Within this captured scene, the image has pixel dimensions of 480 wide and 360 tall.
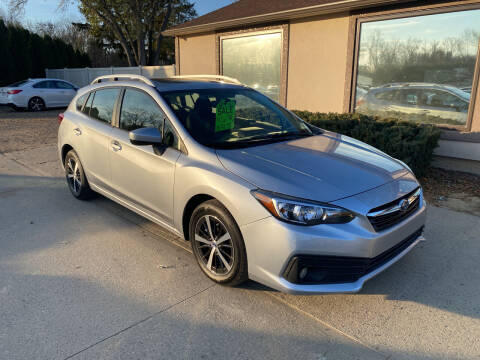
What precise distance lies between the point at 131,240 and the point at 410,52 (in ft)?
21.1

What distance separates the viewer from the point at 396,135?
6082 mm

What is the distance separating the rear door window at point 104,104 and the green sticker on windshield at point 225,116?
1.38 meters

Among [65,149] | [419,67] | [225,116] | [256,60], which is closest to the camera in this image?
[225,116]

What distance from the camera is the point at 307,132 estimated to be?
421cm

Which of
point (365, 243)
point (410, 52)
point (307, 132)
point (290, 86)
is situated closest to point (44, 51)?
point (290, 86)

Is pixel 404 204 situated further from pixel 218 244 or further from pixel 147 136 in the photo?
pixel 147 136

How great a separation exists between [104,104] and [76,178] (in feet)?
4.07

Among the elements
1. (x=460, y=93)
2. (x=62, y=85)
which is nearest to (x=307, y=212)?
(x=460, y=93)

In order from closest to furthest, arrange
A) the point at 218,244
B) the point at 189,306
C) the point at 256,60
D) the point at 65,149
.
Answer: the point at 189,306, the point at 218,244, the point at 65,149, the point at 256,60

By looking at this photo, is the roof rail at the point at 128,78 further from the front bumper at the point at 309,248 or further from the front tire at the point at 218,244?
the front bumper at the point at 309,248

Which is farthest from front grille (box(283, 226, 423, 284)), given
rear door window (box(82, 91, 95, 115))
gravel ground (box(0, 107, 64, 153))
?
gravel ground (box(0, 107, 64, 153))

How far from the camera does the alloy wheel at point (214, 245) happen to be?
3143mm

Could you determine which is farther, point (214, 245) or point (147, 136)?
point (147, 136)

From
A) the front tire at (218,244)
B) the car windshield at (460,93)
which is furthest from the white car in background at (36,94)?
the front tire at (218,244)
